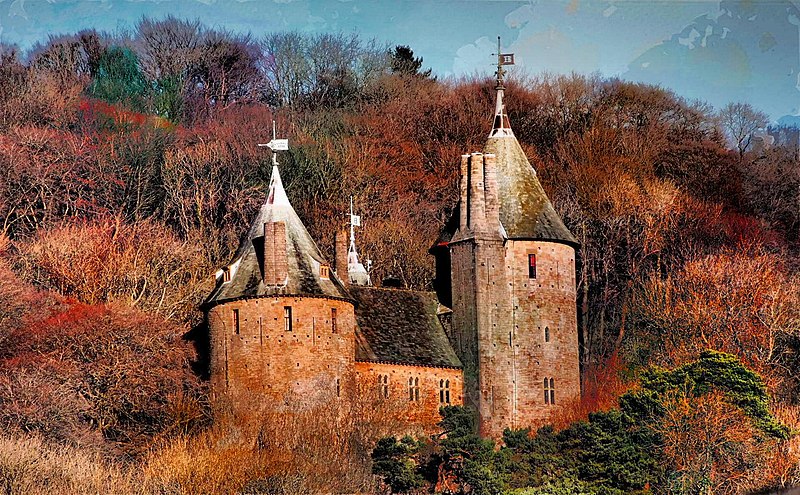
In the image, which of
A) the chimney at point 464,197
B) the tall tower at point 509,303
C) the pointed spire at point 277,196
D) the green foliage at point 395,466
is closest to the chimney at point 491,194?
the tall tower at point 509,303

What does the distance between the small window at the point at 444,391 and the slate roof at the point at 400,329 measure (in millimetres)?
630

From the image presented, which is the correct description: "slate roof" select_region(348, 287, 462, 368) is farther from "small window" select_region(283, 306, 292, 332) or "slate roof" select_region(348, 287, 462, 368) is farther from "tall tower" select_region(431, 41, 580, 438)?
"small window" select_region(283, 306, 292, 332)

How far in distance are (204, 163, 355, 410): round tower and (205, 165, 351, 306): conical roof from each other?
35 mm

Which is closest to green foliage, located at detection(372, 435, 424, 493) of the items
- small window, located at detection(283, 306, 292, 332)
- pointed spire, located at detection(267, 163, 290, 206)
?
small window, located at detection(283, 306, 292, 332)

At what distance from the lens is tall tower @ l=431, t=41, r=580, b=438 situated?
56.3 m

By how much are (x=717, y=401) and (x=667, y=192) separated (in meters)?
24.2

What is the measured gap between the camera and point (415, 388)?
55.6 metres

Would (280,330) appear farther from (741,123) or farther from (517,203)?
(741,123)

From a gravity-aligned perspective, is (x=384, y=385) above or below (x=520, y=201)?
below

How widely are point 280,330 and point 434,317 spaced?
865 cm

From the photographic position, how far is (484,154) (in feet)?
193

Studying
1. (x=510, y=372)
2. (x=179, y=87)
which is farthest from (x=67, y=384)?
(x=179, y=87)

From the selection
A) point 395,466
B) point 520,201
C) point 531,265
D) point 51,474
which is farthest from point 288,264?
point 51,474

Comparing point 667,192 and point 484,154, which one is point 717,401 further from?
point 667,192
